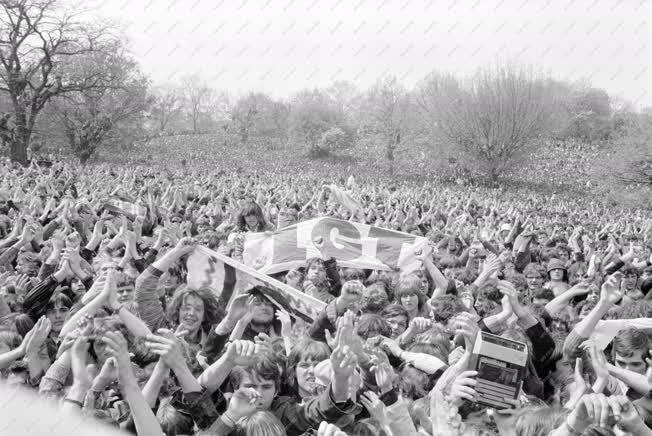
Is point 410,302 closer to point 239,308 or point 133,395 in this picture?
point 239,308

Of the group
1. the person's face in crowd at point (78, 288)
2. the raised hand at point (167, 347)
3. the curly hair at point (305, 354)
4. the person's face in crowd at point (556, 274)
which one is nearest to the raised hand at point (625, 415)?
the curly hair at point (305, 354)

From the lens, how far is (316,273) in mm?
5719

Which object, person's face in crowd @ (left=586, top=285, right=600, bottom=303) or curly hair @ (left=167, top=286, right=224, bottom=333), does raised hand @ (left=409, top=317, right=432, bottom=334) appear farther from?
person's face in crowd @ (left=586, top=285, right=600, bottom=303)

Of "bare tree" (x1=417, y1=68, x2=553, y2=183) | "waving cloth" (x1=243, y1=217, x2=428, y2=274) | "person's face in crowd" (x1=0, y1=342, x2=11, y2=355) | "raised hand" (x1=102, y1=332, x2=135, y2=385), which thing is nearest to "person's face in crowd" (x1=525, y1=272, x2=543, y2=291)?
"waving cloth" (x1=243, y1=217, x2=428, y2=274)

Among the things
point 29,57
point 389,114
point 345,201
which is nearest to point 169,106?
point 389,114

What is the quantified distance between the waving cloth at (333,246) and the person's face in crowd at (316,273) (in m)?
1.62

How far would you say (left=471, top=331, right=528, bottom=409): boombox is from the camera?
2799mm

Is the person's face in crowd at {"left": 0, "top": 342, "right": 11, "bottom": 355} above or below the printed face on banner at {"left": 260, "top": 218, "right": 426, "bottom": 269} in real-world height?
below

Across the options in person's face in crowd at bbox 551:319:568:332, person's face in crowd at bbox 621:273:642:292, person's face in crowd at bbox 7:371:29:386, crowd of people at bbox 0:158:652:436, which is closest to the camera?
crowd of people at bbox 0:158:652:436

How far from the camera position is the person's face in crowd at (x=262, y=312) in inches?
178

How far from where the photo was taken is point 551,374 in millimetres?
4121

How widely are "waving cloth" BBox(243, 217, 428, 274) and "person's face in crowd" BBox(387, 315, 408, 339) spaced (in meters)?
2.83

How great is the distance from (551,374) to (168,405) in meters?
2.40

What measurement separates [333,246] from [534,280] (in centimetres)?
252
